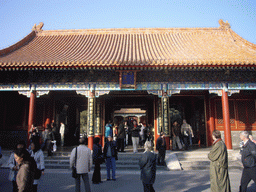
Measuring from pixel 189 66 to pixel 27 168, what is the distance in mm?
7382

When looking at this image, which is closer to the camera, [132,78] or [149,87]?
[132,78]

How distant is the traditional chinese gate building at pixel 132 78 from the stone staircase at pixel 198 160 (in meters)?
1.04

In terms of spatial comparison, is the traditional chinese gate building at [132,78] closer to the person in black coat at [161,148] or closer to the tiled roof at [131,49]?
the tiled roof at [131,49]

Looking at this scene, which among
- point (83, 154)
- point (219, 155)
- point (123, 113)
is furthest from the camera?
point (123, 113)

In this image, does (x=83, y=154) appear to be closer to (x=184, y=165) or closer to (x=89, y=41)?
(x=184, y=165)

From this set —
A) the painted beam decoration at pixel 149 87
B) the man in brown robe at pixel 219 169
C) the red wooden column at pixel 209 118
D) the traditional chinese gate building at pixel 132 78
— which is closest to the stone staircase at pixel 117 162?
the traditional chinese gate building at pixel 132 78

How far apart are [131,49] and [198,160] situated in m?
6.99

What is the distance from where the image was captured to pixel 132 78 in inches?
372

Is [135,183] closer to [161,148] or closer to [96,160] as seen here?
[96,160]

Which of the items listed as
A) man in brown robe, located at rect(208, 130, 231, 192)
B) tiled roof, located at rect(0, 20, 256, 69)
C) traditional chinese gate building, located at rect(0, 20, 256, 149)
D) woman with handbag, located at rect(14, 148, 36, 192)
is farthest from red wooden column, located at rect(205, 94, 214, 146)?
woman with handbag, located at rect(14, 148, 36, 192)

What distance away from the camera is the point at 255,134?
35.9 feet

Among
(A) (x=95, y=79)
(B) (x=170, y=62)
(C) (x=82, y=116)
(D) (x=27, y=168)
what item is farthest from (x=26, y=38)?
(D) (x=27, y=168)

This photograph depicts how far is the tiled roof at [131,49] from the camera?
338 inches

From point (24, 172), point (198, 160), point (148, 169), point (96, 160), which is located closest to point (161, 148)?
point (198, 160)
